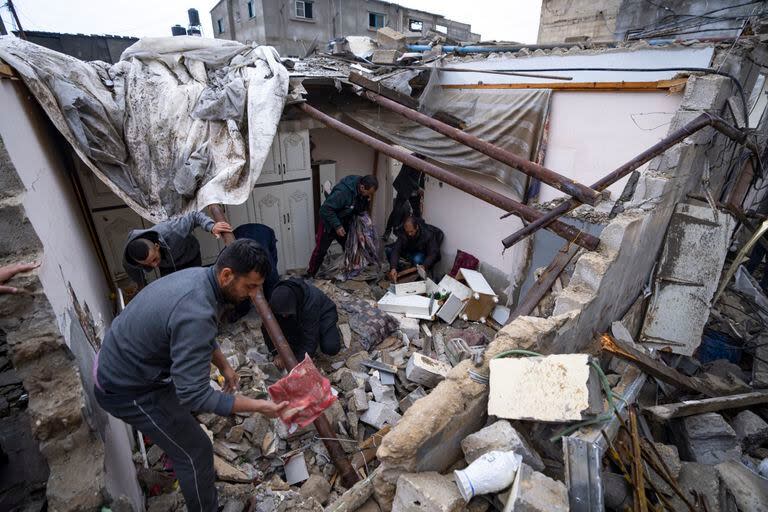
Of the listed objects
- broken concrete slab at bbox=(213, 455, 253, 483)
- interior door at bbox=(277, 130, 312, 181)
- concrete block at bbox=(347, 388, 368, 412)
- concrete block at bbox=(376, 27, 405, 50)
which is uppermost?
concrete block at bbox=(376, 27, 405, 50)

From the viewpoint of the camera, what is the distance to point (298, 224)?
625 cm

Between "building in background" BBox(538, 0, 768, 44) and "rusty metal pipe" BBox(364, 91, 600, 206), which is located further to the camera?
"building in background" BBox(538, 0, 768, 44)

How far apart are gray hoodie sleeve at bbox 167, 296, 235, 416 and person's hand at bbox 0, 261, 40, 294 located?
671 millimetres

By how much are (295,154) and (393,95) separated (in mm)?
1776

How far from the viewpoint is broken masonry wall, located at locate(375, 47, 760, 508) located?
1.84 metres

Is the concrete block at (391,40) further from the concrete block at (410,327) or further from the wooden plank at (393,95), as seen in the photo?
the concrete block at (410,327)

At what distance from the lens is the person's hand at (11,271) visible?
163cm

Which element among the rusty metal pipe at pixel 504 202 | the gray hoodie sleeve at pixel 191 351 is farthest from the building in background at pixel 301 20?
the gray hoodie sleeve at pixel 191 351

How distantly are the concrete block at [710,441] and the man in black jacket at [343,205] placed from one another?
177 inches

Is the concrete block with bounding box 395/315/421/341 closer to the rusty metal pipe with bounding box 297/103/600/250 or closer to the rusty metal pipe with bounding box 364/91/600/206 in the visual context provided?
the rusty metal pipe with bounding box 297/103/600/250

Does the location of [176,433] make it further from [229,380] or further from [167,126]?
[167,126]

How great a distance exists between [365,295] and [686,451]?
413cm

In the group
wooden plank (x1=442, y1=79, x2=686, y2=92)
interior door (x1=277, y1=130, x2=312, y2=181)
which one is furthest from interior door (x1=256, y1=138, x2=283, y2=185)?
wooden plank (x1=442, y1=79, x2=686, y2=92)

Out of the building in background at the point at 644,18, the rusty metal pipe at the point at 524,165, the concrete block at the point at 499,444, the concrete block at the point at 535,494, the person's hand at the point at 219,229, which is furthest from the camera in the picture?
the building in background at the point at 644,18
